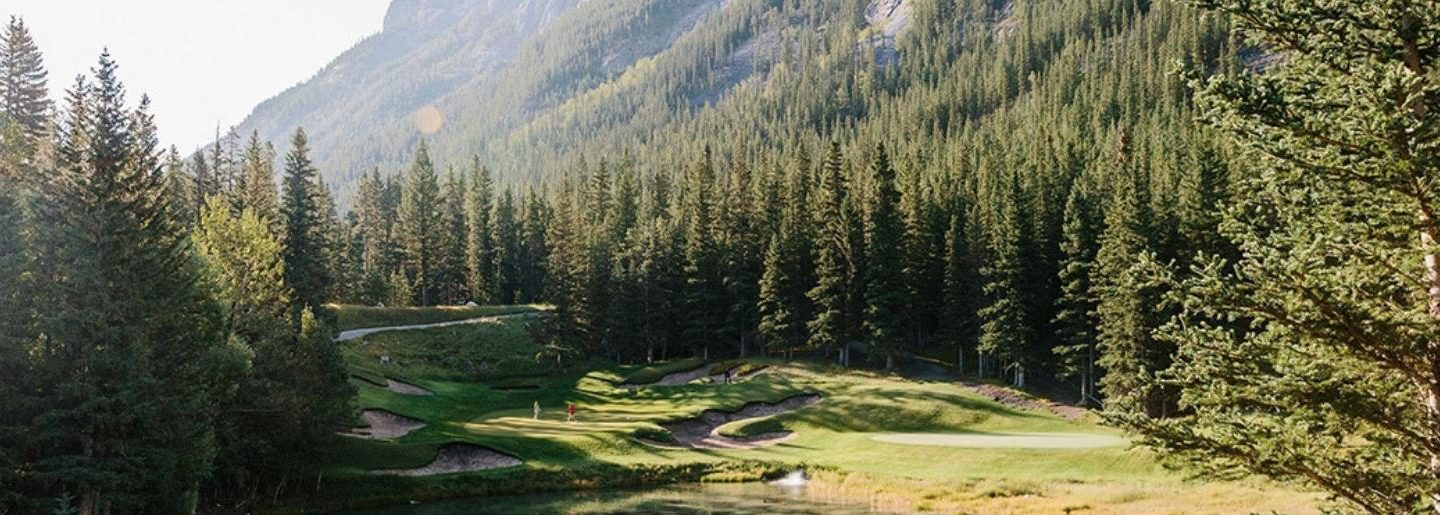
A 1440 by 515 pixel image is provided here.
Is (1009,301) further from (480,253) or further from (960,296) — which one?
(480,253)

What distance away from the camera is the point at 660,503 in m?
35.8

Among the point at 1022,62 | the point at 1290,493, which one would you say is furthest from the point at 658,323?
the point at 1022,62

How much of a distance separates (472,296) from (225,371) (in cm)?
8177

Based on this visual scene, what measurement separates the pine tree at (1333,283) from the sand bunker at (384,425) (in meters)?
41.8

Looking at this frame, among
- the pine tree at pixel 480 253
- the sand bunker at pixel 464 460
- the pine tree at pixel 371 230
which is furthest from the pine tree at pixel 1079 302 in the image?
the pine tree at pixel 371 230

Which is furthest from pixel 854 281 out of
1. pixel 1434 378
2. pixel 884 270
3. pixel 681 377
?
pixel 1434 378

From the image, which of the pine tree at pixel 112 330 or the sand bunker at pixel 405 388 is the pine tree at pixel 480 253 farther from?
the pine tree at pixel 112 330

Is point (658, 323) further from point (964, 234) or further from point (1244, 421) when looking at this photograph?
point (1244, 421)

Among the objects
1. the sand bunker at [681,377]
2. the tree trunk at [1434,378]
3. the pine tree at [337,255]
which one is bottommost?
the sand bunker at [681,377]

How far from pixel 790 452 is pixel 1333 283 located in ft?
119

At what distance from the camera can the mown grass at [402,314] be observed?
284ft

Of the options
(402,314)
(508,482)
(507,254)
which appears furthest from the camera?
(507,254)

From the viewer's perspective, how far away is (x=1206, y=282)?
→ 35.4 ft

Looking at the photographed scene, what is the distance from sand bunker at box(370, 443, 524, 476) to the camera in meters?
40.3
